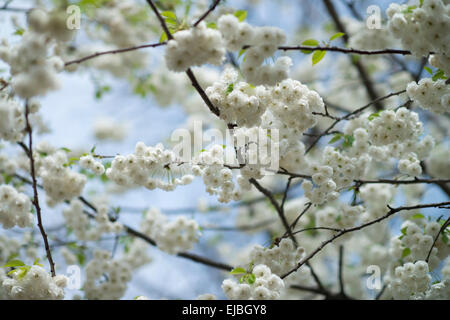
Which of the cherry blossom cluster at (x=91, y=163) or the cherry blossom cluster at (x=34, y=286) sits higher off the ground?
the cherry blossom cluster at (x=91, y=163)

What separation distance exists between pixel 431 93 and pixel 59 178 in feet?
9.50

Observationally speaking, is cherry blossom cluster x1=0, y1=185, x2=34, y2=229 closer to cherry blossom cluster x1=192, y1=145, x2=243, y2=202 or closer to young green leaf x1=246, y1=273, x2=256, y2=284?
cherry blossom cluster x1=192, y1=145, x2=243, y2=202

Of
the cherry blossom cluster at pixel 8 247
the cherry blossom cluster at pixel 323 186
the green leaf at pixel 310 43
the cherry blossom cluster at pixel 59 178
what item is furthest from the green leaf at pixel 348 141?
the cherry blossom cluster at pixel 8 247

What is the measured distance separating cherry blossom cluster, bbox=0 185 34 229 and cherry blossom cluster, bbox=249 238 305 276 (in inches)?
70.1

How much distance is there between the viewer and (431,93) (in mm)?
2896

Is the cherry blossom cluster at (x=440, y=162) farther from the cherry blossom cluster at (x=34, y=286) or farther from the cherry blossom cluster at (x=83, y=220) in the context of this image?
the cherry blossom cluster at (x=34, y=286)

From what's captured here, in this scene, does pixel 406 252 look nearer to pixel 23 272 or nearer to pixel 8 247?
pixel 23 272

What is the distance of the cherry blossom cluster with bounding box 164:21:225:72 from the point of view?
2.17 metres

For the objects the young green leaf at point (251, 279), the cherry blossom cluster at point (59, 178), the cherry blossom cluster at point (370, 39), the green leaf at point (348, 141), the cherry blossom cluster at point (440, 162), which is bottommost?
the young green leaf at point (251, 279)

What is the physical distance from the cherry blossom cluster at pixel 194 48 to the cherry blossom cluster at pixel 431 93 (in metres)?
1.48

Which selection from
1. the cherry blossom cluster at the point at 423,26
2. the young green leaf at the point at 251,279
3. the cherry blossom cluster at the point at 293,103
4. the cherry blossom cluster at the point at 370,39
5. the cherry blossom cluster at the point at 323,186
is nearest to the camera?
the cherry blossom cluster at the point at 423,26

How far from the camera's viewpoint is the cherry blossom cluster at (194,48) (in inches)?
85.4

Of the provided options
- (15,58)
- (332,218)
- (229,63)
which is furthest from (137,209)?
(15,58)

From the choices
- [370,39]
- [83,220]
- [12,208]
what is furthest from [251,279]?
[370,39]
